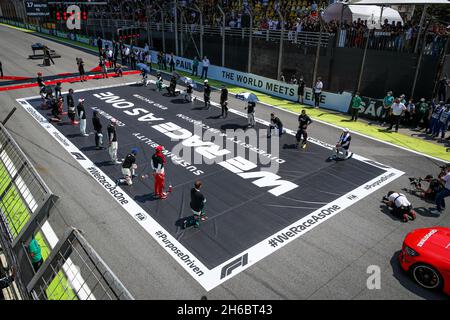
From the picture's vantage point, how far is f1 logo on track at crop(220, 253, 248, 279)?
26.9 ft

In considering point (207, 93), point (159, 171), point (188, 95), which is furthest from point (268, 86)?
point (159, 171)

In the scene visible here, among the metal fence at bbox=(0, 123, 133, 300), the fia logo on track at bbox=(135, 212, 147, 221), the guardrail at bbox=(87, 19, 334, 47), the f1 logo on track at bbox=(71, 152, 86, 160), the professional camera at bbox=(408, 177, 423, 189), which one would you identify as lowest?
the fia logo on track at bbox=(135, 212, 147, 221)

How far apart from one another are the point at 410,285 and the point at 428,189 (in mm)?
4851

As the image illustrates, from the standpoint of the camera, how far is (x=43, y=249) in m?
8.36

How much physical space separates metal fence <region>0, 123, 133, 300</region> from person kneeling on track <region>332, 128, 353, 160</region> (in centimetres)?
1051

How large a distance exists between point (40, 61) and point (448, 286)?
3843 cm

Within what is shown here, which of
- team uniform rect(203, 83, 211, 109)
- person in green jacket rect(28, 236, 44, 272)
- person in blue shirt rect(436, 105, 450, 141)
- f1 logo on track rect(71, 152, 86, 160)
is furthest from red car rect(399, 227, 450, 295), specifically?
team uniform rect(203, 83, 211, 109)

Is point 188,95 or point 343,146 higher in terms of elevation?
point 188,95

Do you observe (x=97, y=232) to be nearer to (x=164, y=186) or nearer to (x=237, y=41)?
(x=164, y=186)

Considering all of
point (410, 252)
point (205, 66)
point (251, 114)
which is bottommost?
point (410, 252)

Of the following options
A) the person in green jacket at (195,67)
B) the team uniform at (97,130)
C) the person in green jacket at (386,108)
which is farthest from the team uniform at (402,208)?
the person in green jacket at (195,67)

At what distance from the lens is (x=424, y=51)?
1903 centimetres

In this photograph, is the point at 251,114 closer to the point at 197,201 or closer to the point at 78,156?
the point at 78,156

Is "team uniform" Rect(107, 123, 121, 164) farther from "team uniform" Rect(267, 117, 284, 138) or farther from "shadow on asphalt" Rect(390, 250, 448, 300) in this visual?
"shadow on asphalt" Rect(390, 250, 448, 300)
